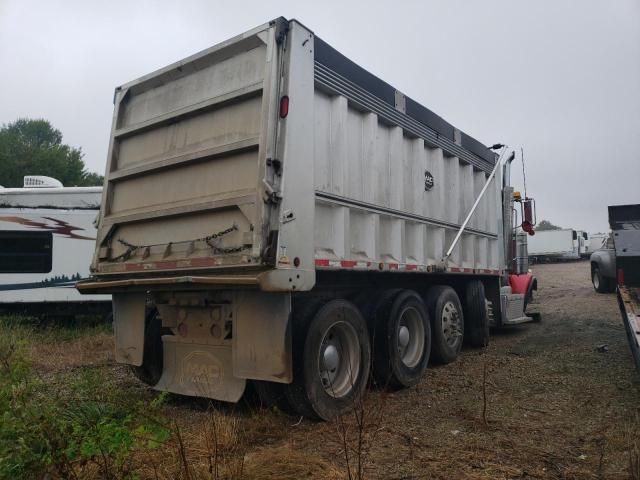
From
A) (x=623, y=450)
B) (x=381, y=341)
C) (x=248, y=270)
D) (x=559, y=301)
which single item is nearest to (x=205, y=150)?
(x=248, y=270)

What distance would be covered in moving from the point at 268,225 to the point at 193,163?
1311mm

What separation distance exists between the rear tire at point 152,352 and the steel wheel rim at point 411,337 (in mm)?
2732

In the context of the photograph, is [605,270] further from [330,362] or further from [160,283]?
[160,283]

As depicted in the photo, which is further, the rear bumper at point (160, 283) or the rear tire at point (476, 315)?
the rear tire at point (476, 315)

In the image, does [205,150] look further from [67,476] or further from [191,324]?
[67,476]

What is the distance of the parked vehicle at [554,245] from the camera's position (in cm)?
3691

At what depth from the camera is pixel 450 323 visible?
25.0ft

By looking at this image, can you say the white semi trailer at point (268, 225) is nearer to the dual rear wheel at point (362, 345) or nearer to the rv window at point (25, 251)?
the dual rear wheel at point (362, 345)

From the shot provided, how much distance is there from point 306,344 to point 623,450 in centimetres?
250

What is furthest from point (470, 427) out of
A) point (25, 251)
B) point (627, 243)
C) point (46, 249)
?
point (25, 251)

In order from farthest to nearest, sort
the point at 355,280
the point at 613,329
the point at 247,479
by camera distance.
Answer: the point at 613,329, the point at 355,280, the point at 247,479

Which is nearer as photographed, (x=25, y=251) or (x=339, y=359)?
(x=339, y=359)

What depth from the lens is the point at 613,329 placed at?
Result: 10.0 metres

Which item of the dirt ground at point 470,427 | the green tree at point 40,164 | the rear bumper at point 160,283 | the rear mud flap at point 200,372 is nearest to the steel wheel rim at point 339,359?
the dirt ground at point 470,427
